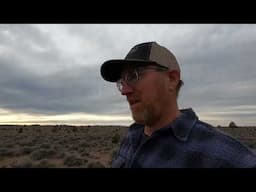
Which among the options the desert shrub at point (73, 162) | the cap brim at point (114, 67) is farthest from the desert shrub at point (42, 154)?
the cap brim at point (114, 67)

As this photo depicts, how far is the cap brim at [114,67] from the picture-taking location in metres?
2.84

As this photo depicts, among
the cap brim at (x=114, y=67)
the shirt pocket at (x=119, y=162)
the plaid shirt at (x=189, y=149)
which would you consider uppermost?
the cap brim at (x=114, y=67)

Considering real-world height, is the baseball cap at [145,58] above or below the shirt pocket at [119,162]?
above

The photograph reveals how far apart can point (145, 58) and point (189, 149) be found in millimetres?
792

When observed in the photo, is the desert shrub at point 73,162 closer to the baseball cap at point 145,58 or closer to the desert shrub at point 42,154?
the desert shrub at point 42,154

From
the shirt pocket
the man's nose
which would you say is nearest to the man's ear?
the man's nose

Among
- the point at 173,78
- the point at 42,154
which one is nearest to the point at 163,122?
the point at 173,78

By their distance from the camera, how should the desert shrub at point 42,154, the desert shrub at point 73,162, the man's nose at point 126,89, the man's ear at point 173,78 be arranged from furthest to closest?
the desert shrub at point 42,154 → the desert shrub at point 73,162 → the man's ear at point 173,78 → the man's nose at point 126,89

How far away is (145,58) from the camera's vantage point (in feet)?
9.32

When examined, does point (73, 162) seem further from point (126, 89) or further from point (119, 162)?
point (126, 89)
